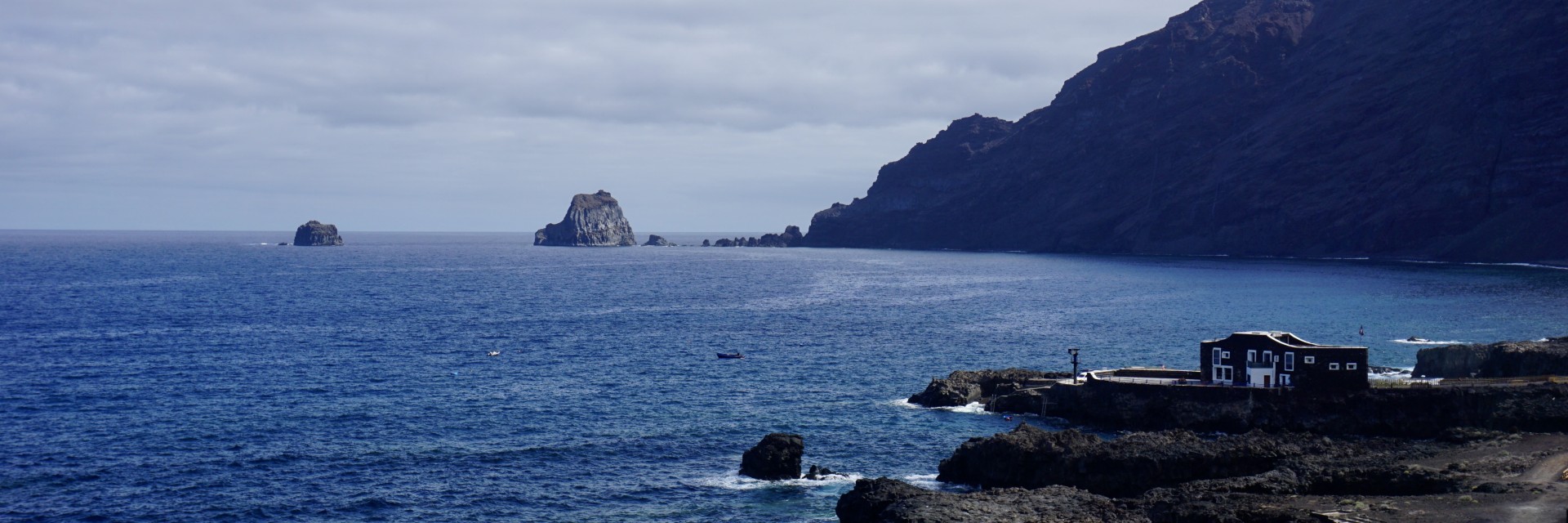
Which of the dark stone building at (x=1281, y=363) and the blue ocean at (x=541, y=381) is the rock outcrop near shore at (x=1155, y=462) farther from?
the dark stone building at (x=1281, y=363)

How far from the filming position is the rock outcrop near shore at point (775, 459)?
60000 mm

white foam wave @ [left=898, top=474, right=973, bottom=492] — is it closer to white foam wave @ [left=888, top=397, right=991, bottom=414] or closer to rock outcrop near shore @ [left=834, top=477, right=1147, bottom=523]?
rock outcrop near shore @ [left=834, top=477, right=1147, bottom=523]

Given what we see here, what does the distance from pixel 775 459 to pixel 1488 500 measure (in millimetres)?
31407

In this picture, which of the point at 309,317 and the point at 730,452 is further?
the point at 309,317

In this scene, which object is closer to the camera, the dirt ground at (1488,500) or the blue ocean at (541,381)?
the dirt ground at (1488,500)

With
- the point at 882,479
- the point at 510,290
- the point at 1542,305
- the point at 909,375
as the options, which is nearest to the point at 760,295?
the point at 510,290

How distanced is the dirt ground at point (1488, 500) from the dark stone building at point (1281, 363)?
11990 mm

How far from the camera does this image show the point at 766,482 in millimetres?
59375

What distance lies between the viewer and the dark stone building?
6906 cm

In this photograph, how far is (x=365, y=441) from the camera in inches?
2670

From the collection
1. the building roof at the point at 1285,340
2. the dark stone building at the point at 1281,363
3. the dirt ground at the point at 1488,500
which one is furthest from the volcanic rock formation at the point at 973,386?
the dirt ground at the point at 1488,500

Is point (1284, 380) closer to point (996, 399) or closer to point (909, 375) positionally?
point (996, 399)

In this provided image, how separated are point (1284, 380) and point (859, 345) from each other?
155ft

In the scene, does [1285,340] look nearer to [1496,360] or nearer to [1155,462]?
[1496,360]
